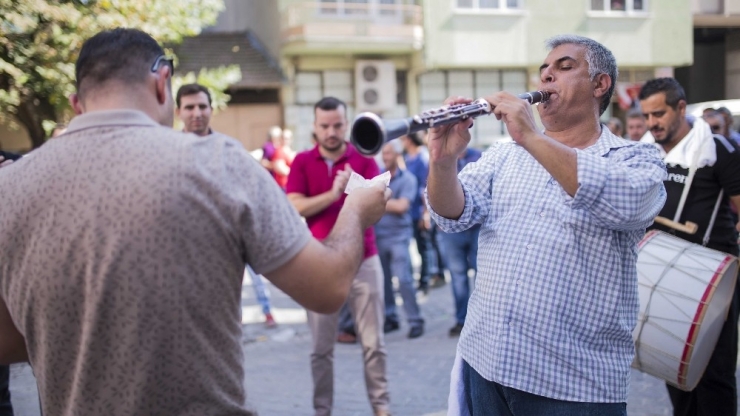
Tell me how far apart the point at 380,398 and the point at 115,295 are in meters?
3.21

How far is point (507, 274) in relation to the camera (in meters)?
2.51

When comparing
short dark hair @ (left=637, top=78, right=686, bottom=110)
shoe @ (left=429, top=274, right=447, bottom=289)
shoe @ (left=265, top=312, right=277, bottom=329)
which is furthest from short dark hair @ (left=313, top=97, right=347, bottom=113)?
shoe @ (left=429, top=274, right=447, bottom=289)

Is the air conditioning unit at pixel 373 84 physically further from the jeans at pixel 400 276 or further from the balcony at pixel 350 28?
the jeans at pixel 400 276

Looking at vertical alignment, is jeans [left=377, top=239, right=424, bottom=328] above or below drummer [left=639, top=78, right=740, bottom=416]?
below

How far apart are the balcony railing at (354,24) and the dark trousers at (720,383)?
14.3m

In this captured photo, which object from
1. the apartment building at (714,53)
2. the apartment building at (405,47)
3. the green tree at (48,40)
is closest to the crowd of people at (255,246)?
the green tree at (48,40)

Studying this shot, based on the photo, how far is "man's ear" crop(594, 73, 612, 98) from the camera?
2668 mm

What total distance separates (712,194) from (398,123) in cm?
261

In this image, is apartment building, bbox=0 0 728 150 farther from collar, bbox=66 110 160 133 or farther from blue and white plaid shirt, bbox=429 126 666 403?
collar, bbox=66 110 160 133

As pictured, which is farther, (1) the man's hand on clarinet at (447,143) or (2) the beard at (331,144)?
(2) the beard at (331,144)

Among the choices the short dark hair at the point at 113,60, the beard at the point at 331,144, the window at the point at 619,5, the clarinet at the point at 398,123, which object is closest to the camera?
the short dark hair at the point at 113,60

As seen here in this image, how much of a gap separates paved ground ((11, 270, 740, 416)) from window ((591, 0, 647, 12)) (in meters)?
14.5

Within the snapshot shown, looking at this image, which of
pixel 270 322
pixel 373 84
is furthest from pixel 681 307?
pixel 373 84

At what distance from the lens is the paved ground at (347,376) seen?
5.09m
